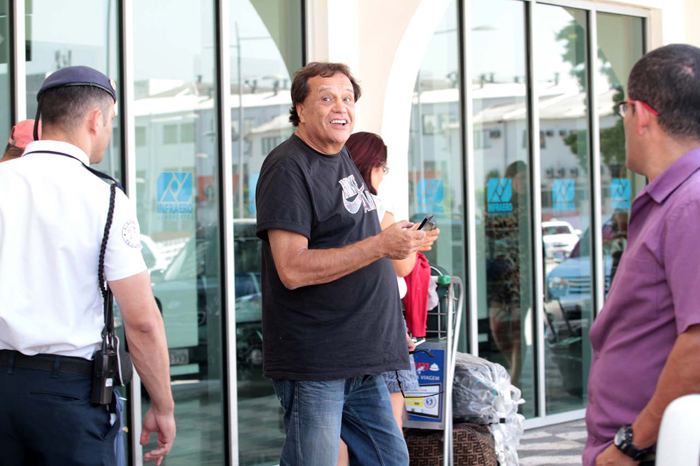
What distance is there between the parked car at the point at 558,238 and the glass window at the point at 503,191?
18cm

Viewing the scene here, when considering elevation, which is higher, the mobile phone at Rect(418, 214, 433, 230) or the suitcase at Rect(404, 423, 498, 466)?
the mobile phone at Rect(418, 214, 433, 230)

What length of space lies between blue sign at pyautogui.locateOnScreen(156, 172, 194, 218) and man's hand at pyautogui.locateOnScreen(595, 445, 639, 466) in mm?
3283

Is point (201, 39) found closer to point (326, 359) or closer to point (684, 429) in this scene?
point (326, 359)

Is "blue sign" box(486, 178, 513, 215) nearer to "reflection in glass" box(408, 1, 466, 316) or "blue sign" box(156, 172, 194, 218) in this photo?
"reflection in glass" box(408, 1, 466, 316)

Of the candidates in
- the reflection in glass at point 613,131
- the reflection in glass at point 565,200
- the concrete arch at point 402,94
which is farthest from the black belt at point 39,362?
the reflection in glass at point 613,131

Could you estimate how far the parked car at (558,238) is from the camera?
6211 mm

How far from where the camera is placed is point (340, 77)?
2.96m

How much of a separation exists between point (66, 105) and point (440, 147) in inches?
152

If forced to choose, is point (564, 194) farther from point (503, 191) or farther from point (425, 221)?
point (425, 221)

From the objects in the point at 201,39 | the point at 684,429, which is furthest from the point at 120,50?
the point at 684,429

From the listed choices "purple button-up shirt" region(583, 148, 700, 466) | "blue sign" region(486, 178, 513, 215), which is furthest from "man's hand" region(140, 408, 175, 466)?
"blue sign" region(486, 178, 513, 215)

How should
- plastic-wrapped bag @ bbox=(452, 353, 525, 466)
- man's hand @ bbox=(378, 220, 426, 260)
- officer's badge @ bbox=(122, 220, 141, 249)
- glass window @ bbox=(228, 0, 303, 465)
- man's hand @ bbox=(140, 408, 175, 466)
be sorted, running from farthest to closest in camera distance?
glass window @ bbox=(228, 0, 303, 465) < plastic-wrapped bag @ bbox=(452, 353, 525, 466) < man's hand @ bbox=(378, 220, 426, 260) < man's hand @ bbox=(140, 408, 175, 466) < officer's badge @ bbox=(122, 220, 141, 249)

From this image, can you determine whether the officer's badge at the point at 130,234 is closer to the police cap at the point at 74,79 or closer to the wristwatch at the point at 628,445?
the police cap at the point at 74,79

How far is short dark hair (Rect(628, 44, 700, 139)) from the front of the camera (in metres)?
1.78
